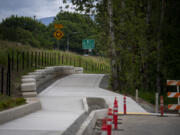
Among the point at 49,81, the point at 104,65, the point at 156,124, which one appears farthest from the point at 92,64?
the point at 156,124

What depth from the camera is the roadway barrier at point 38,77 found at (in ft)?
60.4

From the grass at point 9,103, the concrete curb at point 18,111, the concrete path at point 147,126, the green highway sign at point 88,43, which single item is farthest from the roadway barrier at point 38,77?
the green highway sign at point 88,43

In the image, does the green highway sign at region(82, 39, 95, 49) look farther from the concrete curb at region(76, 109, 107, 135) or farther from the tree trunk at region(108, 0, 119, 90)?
the concrete curb at region(76, 109, 107, 135)

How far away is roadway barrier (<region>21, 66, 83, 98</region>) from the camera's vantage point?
18.4 metres

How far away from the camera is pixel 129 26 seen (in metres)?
25.0

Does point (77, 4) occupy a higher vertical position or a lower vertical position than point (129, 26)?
higher

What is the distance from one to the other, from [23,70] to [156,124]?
13.5 m

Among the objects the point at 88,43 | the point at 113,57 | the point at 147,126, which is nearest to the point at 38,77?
the point at 113,57

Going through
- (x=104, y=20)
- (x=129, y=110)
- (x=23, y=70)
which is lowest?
(x=129, y=110)

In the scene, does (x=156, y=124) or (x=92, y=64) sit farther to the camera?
(x=92, y=64)

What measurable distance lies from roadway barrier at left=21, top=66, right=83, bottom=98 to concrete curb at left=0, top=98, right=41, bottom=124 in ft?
10.7

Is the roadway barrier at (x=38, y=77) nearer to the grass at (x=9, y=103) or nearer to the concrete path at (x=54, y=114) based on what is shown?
the concrete path at (x=54, y=114)

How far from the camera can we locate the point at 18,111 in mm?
12344

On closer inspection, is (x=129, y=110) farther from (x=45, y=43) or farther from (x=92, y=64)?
(x=45, y=43)
